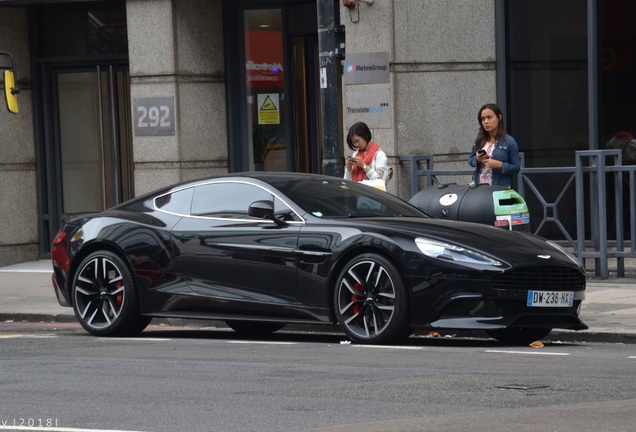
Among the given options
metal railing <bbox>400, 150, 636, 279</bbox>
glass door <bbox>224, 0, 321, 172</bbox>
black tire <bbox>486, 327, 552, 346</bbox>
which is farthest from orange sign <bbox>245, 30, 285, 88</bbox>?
black tire <bbox>486, 327, 552, 346</bbox>

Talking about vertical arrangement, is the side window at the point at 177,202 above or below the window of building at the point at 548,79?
below

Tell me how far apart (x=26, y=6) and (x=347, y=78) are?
6.85 meters

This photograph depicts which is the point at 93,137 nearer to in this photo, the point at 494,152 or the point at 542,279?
the point at 494,152

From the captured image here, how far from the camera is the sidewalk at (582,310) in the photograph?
38.7ft

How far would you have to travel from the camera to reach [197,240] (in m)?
12.1

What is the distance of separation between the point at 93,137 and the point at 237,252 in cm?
1068

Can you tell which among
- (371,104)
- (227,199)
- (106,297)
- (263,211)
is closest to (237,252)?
(263,211)

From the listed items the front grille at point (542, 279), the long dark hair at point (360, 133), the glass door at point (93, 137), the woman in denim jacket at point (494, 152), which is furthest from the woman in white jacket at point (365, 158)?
the glass door at point (93, 137)

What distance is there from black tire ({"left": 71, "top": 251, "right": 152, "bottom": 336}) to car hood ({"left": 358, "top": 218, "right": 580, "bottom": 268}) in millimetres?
2270

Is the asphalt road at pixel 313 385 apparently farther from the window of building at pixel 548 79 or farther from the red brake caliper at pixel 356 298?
the window of building at pixel 548 79

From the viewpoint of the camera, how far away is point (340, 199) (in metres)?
12.1

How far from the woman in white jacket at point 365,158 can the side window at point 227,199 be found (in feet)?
8.64

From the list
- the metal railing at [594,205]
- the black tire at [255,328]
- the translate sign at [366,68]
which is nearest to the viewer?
the black tire at [255,328]

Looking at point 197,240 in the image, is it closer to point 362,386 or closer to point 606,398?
point 362,386
